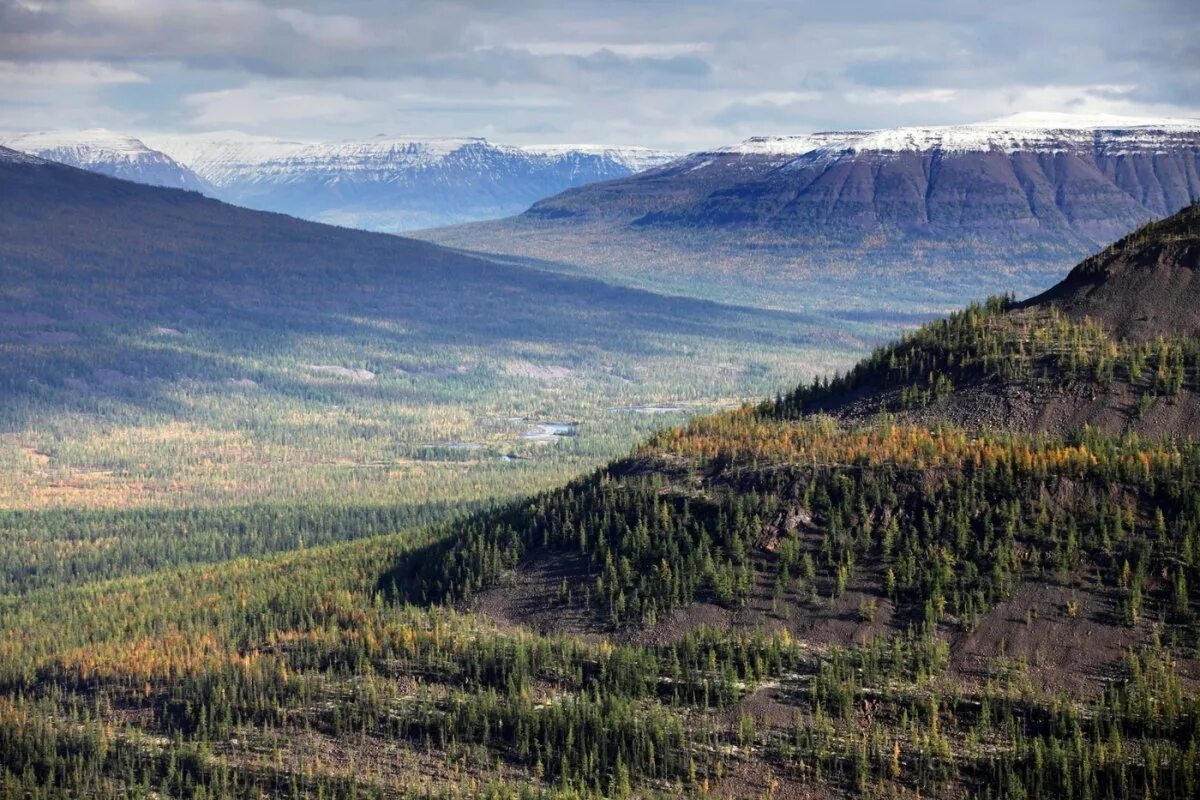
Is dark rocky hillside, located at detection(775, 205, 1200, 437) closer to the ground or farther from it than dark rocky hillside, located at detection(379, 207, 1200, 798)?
farther from it

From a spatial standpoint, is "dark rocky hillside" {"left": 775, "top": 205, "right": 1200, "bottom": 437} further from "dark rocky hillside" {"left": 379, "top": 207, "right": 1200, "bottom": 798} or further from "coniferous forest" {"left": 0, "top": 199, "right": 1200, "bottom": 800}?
"coniferous forest" {"left": 0, "top": 199, "right": 1200, "bottom": 800}

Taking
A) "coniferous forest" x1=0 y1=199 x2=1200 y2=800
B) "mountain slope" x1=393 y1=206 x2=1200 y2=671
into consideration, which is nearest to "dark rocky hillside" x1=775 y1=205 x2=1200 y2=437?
"mountain slope" x1=393 y1=206 x2=1200 y2=671

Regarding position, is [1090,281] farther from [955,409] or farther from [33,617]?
[33,617]

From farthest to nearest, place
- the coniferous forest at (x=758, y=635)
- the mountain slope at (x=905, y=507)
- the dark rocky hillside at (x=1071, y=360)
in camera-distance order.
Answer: the dark rocky hillside at (x=1071, y=360) → the mountain slope at (x=905, y=507) → the coniferous forest at (x=758, y=635)

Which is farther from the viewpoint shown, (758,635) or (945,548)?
(945,548)

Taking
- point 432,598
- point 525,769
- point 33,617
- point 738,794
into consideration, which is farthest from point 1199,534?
point 33,617

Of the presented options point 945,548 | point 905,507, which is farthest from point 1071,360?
point 945,548

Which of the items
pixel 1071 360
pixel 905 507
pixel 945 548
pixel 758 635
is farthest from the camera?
pixel 1071 360

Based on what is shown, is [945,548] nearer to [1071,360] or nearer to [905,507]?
[905,507]

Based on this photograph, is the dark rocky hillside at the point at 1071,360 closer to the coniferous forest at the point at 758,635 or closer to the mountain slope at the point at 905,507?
the mountain slope at the point at 905,507

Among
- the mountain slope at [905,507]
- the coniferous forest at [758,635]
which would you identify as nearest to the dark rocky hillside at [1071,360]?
the mountain slope at [905,507]

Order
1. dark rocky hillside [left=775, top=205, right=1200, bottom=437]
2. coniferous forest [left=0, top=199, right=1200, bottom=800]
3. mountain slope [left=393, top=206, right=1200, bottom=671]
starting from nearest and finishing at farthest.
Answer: coniferous forest [left=0, top=199, right=1200, bottom=800], mountain slope [left=393, top=206, right=1200, bottom=671], dark rocky hillside [left=775, top=205, right=1200, bottom=437]
